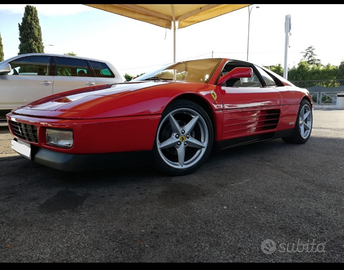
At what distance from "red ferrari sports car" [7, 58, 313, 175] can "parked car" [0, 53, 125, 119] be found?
9.26 feet

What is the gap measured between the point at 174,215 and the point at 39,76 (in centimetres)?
464

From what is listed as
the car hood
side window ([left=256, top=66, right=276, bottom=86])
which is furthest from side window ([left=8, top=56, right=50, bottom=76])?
side window ([left=256, top=66, right=276, bottom=86])

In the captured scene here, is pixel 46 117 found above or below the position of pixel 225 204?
above

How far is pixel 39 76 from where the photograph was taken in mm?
5051

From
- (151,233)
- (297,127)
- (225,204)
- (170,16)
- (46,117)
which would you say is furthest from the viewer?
(170,16)

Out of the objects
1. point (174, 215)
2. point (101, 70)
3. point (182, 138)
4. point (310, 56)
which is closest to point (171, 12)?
point (101, 70)

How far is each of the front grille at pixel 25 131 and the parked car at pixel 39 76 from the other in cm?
304

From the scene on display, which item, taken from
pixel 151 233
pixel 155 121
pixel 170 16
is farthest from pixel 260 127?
pixel 170 16

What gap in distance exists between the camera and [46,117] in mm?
1913

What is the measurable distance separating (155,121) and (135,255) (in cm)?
108

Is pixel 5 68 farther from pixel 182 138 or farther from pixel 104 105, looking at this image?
pixel 182 138

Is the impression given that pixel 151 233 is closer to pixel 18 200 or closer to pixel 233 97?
pixel 18 200

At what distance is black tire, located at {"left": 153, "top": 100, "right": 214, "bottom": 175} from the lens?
7.09ft

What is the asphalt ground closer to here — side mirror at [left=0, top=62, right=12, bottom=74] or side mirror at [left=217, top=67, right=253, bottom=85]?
side mirror at [left=217, top=67, right=253, bottom=85]
